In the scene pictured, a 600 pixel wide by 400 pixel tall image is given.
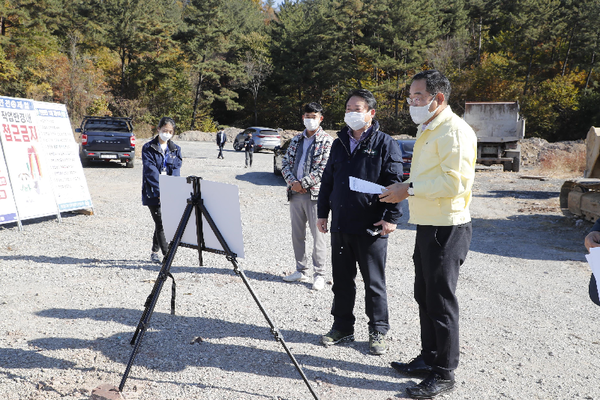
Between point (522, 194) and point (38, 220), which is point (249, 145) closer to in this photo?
point (522, 194)

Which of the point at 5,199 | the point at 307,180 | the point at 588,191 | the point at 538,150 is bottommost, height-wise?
the point at 538,150

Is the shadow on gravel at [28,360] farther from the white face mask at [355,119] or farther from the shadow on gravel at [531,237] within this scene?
the shadow on gravel at [531,237]

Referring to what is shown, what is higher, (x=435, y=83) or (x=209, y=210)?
(x=435, y=83)

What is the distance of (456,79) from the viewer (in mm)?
45562

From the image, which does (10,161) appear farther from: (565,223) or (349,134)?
(565,223)

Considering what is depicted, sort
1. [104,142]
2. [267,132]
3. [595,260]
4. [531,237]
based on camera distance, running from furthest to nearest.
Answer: [267,132] < [104,142] < [531,237] < [595,260]

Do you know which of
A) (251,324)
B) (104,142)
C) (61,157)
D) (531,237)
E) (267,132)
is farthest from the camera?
(267,132)

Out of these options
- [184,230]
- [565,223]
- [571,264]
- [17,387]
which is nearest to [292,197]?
[184,230]

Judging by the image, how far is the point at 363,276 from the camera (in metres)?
3.91

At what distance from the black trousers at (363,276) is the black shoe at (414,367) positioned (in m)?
0.38

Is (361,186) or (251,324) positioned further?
(251,324)

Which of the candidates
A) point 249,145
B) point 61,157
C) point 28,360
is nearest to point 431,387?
point 28,360

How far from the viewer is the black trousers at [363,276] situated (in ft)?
12.5

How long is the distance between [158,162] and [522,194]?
11248 mm
